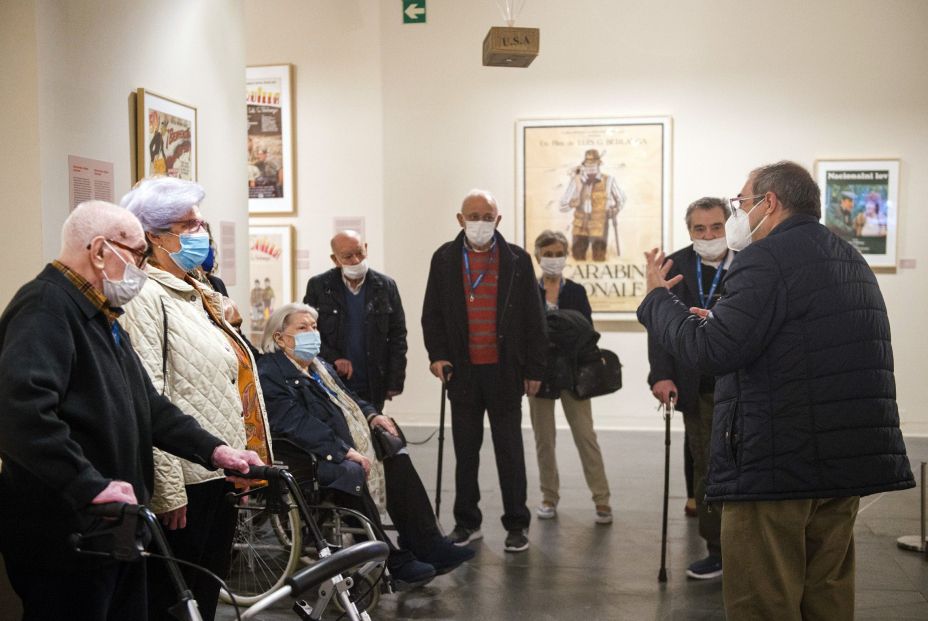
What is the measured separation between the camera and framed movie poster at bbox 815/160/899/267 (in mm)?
8516

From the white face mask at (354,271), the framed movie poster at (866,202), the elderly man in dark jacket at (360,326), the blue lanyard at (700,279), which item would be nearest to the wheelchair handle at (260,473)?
the blue lanyard at (700,279)

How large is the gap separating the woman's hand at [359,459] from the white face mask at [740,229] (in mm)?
1810

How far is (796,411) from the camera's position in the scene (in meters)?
2.72

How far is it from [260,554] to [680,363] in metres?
2.16

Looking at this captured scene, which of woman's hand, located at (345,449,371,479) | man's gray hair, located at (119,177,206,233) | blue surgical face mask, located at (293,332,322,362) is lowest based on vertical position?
woman's hand, located at (345,449,371,479)

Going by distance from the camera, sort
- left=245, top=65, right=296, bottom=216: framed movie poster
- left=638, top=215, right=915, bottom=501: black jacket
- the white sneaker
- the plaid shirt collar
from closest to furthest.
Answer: the plaid shirt collar → left=638, top=215, right=915, bottom=501: black jacket → the white sneaker → left=245, top=65, right=296, bottom=216: framed movie poster

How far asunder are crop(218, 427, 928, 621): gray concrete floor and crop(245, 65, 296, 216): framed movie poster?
12.1ft

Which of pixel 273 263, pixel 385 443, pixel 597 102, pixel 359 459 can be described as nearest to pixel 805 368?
pixel 359 459

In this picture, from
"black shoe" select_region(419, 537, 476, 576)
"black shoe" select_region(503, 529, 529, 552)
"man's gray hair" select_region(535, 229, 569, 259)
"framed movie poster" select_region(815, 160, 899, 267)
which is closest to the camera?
"black shoe" select_region(419, 537, 476, 576)

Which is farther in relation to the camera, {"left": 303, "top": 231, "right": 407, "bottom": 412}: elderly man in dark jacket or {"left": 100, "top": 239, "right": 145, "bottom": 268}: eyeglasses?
{"left": 303, "top": 231, "right": 407, "bottom": 412}: elderly man in dark jacket

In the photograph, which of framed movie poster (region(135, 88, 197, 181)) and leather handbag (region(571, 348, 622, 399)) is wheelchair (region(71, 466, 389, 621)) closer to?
framed movie poster (region(135, 88, 197, 181))

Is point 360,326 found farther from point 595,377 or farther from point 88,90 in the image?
point 88,90

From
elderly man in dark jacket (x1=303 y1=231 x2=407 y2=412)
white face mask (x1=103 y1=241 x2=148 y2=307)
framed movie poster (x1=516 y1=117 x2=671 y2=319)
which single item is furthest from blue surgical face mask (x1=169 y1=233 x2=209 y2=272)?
framed movie poster (x1=516 y1=117 x2=671 y2=319)

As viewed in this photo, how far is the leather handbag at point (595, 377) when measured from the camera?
557 cm
